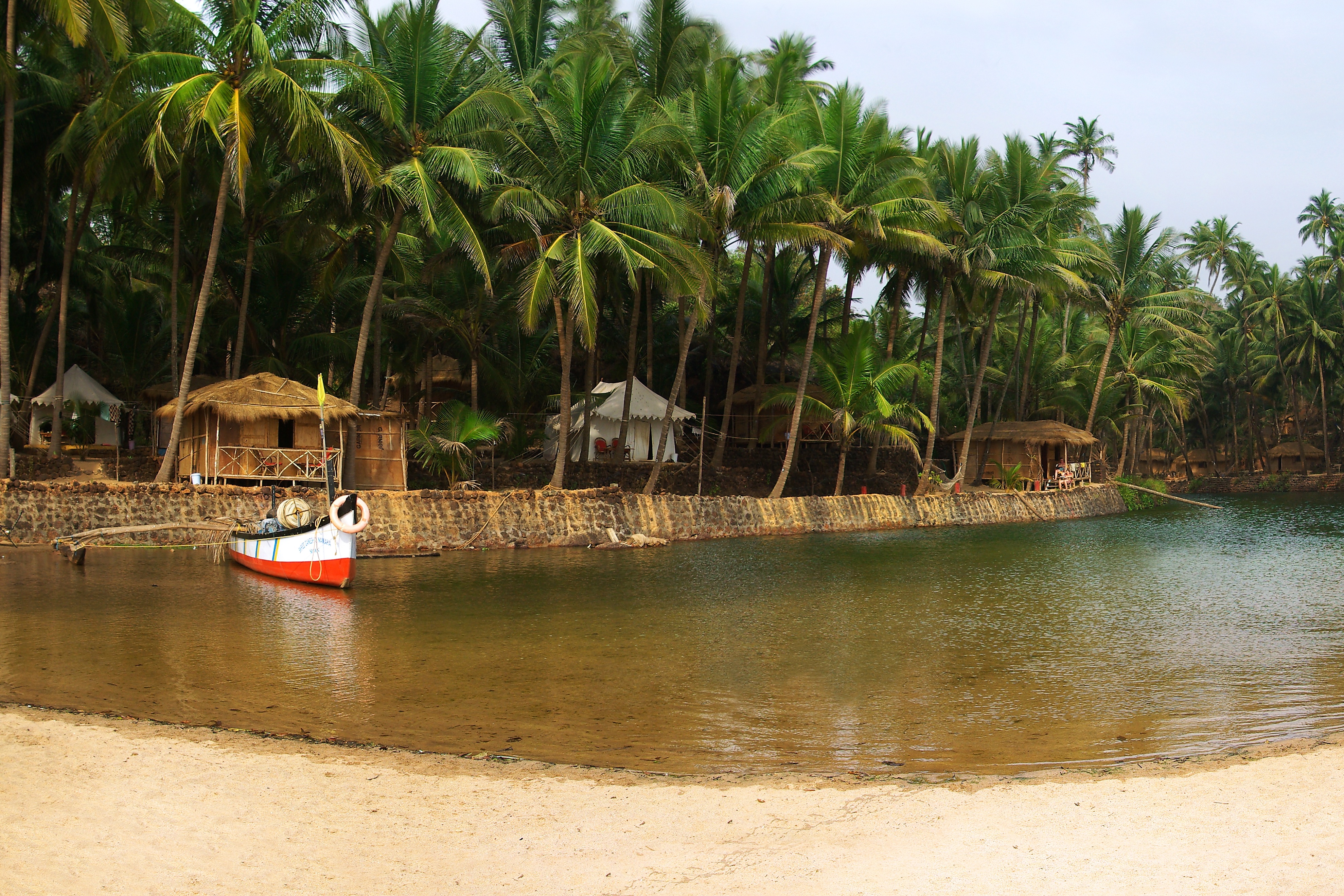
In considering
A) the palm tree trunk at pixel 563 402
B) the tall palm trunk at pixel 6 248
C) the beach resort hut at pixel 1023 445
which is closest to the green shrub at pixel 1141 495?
the beach resort hut at pixel 1023 445

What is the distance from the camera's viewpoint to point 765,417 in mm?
32906

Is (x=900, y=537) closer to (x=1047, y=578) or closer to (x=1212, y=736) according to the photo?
(x=1047, y=578)

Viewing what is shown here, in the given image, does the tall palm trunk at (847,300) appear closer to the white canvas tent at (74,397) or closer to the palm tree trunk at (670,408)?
the palm tree trunk at (670,408)

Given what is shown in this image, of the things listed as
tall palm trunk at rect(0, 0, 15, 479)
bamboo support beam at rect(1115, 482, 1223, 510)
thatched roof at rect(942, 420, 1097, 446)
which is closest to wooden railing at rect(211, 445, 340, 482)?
tall palm trunk at rect(0, 0, 15, 479)

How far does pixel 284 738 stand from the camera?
7512mm

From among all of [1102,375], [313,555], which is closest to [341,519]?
[313,555]

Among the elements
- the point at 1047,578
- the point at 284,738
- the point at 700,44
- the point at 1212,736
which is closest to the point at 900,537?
the point at 1047,578

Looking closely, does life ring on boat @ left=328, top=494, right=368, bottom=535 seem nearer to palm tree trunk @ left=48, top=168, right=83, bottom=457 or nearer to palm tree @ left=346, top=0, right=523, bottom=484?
palm tree @ left=346, top=0, right=523, bottom=484

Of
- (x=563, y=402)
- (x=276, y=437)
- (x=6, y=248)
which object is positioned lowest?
(x=276, y=437)

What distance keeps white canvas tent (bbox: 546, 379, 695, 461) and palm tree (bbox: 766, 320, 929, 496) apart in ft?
10.5

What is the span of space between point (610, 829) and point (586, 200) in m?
18.0

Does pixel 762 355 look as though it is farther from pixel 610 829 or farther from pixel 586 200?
pixel 610 829

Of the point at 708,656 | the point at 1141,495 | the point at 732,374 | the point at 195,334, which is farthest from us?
the point at 1141,495

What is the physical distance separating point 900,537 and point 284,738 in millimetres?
20133
